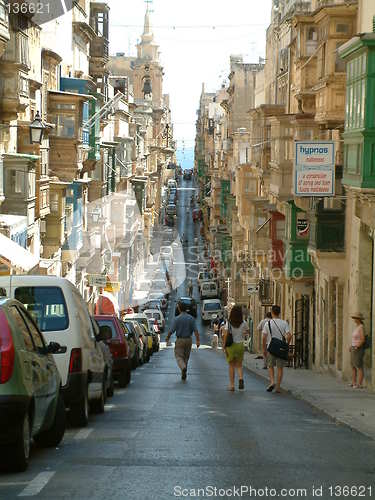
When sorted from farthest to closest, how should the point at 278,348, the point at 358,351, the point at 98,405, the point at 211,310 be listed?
1. the point at 211,310
2. the point at 358,351
3. the point at 278,348
4. the point at 98,405

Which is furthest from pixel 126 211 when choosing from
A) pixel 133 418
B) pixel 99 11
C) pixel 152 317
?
pixel 133 418

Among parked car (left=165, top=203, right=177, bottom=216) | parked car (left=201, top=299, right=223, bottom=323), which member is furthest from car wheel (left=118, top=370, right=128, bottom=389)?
parked car (left=165, top=203, right=177, bottom=216)

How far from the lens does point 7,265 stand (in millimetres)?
30312

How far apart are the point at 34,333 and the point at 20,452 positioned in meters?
1.81

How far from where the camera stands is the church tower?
16088 cm

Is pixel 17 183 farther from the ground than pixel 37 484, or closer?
farther from the ground

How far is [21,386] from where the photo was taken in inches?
Answer: 355

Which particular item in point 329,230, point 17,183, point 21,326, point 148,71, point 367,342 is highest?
point 148,71

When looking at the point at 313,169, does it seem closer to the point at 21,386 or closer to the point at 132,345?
the point at 132,345

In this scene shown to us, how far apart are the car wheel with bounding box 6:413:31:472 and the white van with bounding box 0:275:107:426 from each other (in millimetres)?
3509

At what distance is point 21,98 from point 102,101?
31.2m

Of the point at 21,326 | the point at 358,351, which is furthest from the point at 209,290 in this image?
the point at 21,326

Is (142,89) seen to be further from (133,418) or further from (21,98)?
(133,418)

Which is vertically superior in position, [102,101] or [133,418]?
[102,101]
